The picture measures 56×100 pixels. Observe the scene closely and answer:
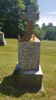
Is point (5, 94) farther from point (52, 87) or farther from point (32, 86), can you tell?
point (52, 87)

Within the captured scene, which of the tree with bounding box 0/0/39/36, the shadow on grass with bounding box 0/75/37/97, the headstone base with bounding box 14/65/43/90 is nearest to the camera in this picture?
the shadow on grass with bounding box 0/75/37/97

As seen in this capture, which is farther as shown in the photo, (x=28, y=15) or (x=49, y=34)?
(x=49, y=34)

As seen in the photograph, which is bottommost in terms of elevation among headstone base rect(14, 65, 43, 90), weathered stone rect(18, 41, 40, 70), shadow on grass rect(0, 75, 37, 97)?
shadow on grass rect(0, 75, 37, 97)

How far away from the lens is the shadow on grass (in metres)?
8.16

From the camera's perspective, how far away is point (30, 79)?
859cm

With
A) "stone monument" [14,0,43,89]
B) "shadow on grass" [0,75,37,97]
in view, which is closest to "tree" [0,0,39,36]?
"shadow on grass" [0,75,37,97]

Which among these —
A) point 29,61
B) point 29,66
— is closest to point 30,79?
point 29,66

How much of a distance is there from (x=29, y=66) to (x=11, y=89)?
40.7 inches

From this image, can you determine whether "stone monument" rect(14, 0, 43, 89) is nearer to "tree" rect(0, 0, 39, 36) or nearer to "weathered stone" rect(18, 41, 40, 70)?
"weathered stone" rect(18, 41, 40, 70)

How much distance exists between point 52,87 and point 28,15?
9.34 ft

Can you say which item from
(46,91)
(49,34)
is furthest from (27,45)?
(49,34)

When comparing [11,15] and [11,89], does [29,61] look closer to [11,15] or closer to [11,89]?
[11,89]

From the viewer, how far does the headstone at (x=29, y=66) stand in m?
8.55

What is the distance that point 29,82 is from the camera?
862 centimetres
